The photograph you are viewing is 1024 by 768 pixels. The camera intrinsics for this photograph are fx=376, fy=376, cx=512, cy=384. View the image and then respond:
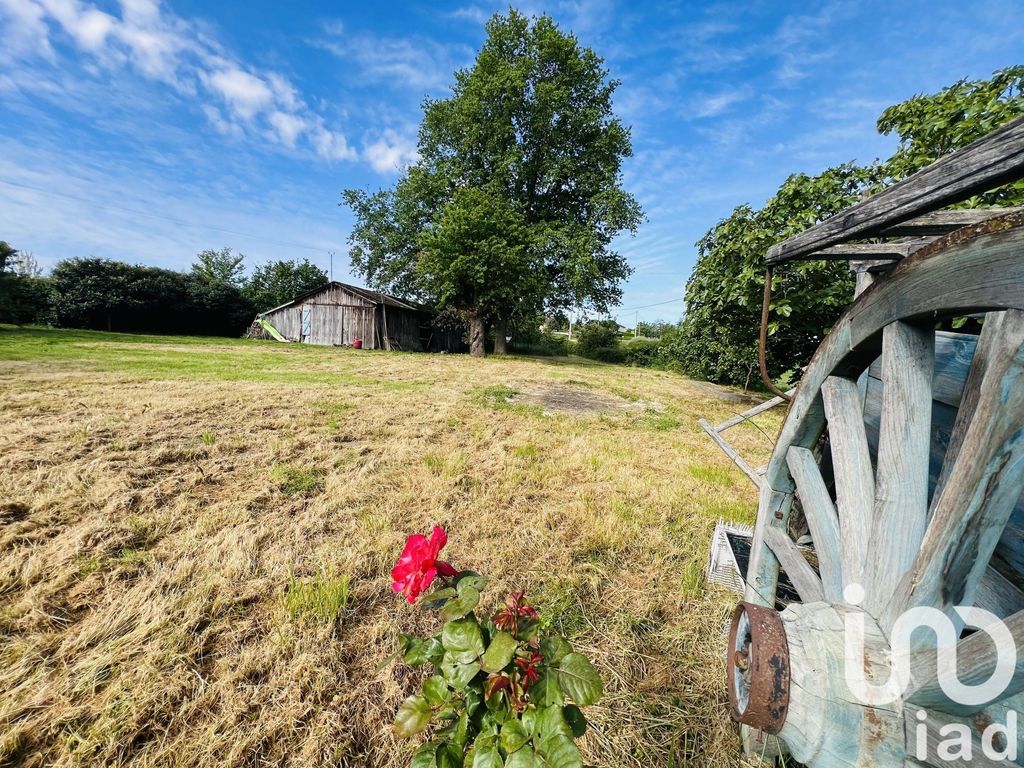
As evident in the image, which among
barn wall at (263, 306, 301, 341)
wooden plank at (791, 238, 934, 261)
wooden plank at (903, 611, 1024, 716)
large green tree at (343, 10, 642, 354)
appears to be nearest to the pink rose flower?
wooden plank at (903, 611, 1024, 716)

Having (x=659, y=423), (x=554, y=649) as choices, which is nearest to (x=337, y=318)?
(x=659, y=423)

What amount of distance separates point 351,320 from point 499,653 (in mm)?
23012

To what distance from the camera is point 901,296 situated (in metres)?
0.99

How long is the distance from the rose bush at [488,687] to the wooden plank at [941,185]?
1238 mm

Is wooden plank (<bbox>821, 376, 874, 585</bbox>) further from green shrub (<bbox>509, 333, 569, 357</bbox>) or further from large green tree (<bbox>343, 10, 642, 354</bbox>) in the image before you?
green shrub (<bbox>509, 333, 569, 357</bbox>)

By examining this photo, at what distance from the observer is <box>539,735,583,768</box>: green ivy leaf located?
2.32 feet

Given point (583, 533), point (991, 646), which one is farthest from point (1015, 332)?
point (583, 533)

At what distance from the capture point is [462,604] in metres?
0.92

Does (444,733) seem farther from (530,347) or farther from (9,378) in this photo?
(530,347)

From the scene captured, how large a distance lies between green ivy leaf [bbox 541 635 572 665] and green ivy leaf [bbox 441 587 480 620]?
0.69 ft

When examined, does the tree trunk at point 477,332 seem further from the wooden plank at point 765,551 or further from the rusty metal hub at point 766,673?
the rusty metal hub at point 766,673

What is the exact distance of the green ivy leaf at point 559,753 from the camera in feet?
2.32

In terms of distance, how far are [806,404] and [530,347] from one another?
3009cm

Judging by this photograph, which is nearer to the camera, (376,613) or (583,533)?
(376,613)
